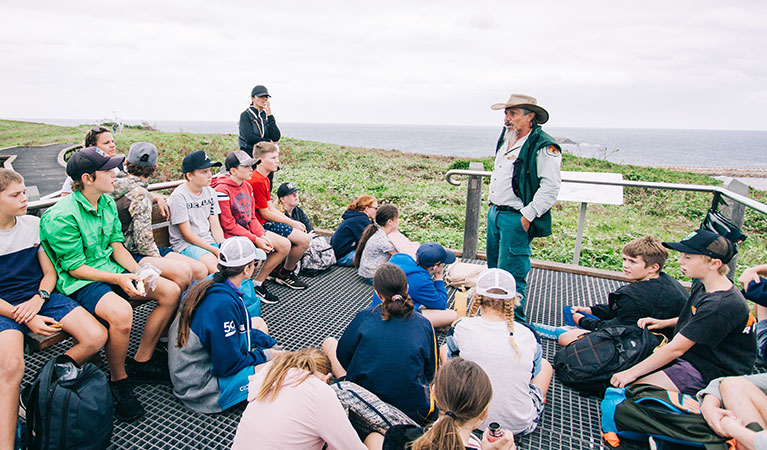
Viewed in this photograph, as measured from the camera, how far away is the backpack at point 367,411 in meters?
2.08

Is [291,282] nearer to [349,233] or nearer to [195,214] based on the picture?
[349,233]

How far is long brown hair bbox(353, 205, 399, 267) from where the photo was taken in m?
4.29

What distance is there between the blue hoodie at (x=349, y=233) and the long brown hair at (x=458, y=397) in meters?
3.27

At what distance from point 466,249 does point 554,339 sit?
1906 mm

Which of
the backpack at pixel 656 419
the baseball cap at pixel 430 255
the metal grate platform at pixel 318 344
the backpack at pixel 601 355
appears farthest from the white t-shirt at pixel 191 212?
the backpack at pixel 656 419

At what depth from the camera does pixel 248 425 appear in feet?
5.55

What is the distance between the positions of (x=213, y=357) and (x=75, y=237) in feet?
3.67

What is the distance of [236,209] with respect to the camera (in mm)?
4066

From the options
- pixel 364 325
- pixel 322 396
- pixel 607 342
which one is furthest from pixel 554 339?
pixel 322 396

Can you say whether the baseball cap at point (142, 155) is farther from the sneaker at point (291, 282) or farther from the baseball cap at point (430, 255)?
the baseball cap at point (430, 255)

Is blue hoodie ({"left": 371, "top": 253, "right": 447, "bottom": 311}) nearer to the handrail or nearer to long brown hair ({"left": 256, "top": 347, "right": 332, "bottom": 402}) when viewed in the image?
the handrail

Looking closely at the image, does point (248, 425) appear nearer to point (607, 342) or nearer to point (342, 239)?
point (607, 342)

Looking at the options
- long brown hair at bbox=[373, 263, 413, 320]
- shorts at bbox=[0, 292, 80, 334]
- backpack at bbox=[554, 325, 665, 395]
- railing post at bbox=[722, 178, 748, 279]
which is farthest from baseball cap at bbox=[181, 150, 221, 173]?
railing post at bbox=[722, 178, 748, 279]

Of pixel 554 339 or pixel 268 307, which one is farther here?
pixel 268 307
